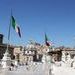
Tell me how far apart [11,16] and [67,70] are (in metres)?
9.19

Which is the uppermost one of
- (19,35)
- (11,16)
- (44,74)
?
(11,16)

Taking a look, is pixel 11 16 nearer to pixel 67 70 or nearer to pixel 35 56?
pixel 67 70

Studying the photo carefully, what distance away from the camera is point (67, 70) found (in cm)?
1416

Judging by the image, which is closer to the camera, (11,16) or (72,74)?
(72,74)

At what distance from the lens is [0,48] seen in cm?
6894

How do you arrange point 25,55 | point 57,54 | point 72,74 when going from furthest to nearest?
point 25,55, point 57,54, point 72,74

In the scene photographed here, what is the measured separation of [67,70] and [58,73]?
0.75m

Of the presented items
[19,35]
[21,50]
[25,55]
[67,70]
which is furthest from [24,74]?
[21,50]

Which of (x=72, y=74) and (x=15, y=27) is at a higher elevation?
(x=15, y=27)

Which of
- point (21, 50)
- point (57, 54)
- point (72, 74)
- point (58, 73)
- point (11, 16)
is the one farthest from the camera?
point (21, 50)

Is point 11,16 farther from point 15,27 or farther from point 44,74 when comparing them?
point 44,74

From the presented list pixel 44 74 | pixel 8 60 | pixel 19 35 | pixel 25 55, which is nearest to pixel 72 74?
pixel 44 74

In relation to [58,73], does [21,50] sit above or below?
above

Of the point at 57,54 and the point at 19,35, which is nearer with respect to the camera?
the point at 19,35
